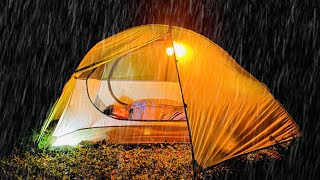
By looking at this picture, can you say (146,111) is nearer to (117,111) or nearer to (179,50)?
(117,111)

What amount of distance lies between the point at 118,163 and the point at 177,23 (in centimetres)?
1421

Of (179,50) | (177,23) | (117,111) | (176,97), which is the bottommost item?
A: (117,111)

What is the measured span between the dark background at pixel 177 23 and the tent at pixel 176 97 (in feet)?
1.62

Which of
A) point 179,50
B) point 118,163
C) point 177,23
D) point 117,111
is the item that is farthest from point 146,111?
point 177,23

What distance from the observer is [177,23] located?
1772 centimetres

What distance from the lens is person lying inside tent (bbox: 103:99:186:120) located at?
5051 millimetres

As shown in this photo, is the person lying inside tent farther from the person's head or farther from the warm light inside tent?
the warm light inside tent

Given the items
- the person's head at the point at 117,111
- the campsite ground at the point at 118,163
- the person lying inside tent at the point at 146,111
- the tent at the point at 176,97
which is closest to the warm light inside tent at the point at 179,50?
the tent at the point at 176,97

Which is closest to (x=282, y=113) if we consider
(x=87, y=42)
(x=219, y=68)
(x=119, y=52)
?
(x=219, y=68)

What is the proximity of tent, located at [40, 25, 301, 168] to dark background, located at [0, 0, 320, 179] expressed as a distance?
1.62 ft

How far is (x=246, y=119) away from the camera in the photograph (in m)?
3.84

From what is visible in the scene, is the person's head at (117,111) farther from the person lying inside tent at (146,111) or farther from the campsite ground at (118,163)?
the campsite ground at (118,163)

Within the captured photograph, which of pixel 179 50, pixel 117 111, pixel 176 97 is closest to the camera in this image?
pixel 179 50

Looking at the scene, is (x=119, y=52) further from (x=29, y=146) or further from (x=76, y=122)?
(x=29, y=146)
